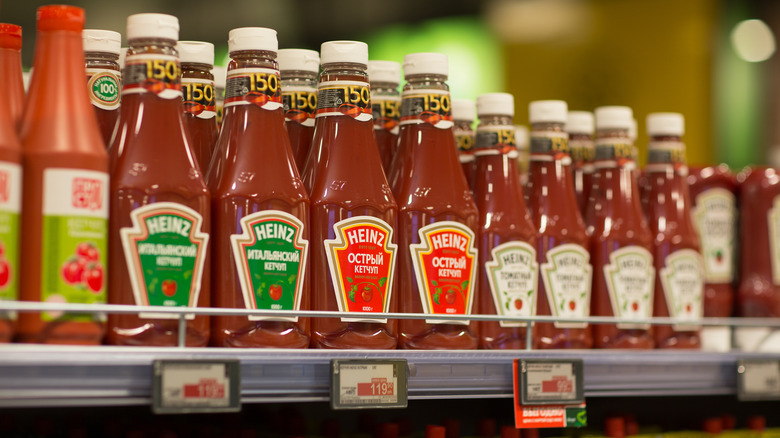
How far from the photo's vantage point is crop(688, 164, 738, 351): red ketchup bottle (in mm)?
2053

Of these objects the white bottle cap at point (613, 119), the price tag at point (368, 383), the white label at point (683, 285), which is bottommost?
the price tag at point (368, 383)

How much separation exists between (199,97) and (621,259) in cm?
83

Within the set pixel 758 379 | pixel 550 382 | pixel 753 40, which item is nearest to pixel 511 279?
pixel 550 382

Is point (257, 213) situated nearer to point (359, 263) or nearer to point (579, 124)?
point (359, 263)

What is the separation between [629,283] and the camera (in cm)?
174

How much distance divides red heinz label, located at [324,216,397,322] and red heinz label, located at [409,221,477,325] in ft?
0.25

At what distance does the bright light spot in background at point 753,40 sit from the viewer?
4.10 metres

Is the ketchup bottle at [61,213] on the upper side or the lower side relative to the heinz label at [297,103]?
lower

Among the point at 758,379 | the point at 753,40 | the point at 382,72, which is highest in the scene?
the point at 753,40

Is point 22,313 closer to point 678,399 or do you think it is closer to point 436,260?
point 436,260

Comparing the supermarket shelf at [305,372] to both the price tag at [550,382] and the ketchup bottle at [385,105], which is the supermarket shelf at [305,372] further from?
the ketchup bottle at [385,105]

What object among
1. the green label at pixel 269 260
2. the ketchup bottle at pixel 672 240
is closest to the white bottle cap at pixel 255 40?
the green label at pixel 269 260

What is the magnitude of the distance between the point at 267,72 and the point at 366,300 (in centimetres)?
36

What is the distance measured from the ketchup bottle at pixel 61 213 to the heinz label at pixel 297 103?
1.43ft
